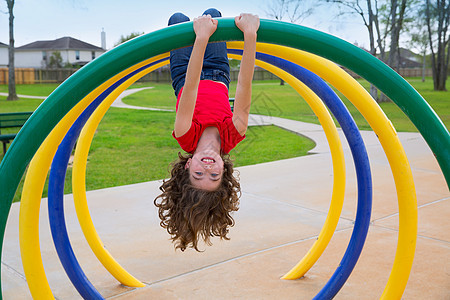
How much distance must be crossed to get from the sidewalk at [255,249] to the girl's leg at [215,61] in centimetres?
145

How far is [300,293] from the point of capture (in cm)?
322

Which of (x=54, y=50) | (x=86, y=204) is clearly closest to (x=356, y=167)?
(x=86, y=204)

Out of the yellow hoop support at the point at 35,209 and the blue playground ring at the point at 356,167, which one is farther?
the blue playground ring at the point at 356,167

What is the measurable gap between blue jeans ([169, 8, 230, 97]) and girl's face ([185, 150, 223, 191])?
656 mm

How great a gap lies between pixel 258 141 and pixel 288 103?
424 inches

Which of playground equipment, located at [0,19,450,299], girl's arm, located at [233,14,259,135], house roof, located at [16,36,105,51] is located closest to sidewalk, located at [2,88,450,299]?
playground equipment, located at [0,19,450,299]

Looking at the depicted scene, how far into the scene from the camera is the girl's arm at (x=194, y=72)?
194 centimetres

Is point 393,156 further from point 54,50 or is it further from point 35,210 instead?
point 54,50

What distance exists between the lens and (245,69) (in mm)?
2252

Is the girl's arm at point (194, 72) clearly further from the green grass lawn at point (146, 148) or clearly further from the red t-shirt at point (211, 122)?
the green grass lawn at point (146, 148)

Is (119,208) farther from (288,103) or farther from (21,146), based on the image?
(288,103)

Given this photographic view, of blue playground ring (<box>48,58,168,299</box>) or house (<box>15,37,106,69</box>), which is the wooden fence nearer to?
house (<box>15,37,106,69</box>)

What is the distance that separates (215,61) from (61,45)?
64.3m

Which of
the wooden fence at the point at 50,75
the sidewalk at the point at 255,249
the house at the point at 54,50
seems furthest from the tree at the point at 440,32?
the house at the point at 54,50
